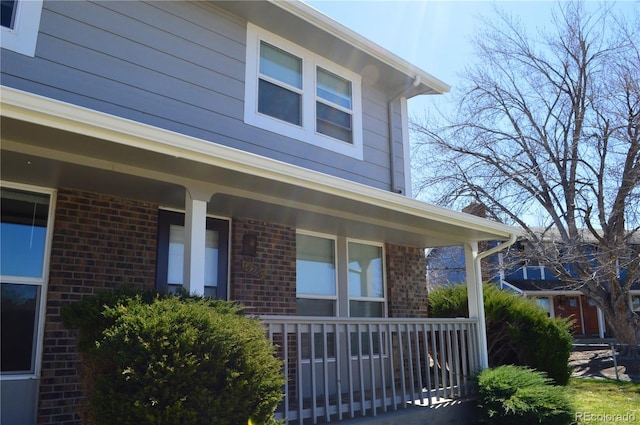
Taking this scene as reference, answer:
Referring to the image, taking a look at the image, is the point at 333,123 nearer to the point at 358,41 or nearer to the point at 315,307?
the point at 358,41

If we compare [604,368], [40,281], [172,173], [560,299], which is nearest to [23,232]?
[40,281]

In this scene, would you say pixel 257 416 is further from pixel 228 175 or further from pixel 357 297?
pixel 357 297

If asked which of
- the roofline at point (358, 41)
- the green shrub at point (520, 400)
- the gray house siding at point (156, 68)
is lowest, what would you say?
the green shrub at point (520, 400)

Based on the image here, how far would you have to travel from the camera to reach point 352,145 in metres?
7.92

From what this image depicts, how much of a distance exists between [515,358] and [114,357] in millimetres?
7662

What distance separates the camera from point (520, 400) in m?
6.39

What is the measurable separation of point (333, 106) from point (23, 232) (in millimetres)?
4404

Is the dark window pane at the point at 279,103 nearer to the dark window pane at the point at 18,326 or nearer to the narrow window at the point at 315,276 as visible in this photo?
the narrow window at the point at 315,276

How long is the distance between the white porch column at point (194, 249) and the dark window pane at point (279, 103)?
2.49 metres

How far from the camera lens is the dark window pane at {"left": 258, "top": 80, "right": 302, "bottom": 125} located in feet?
23.1

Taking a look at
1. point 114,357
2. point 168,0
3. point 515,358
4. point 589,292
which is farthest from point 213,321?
point 589,292

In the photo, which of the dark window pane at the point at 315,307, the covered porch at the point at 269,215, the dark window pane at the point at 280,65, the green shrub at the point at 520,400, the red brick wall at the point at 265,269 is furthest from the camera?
the dark window pane at the point at 315,307

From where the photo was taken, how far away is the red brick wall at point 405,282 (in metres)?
8.69

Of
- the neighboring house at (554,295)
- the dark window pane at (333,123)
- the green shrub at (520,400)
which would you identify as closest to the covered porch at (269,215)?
the green shrub at (520,400)
